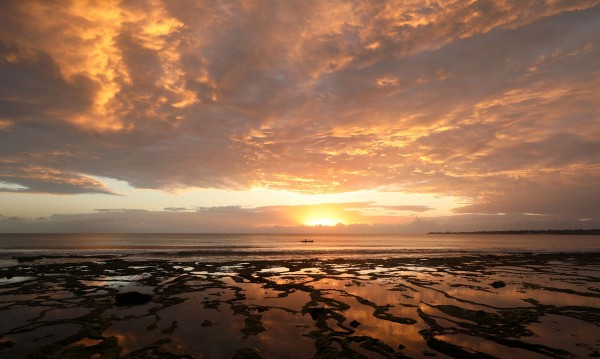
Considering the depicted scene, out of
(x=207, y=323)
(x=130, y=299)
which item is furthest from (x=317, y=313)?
(x=130, y=299)

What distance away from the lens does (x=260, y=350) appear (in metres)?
11.7

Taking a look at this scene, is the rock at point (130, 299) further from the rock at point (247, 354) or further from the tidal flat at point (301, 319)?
the rock at point (247, 354)

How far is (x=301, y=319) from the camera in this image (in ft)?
51.6

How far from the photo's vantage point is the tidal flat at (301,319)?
1169 cm

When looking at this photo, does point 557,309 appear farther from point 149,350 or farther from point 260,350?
point 149,350

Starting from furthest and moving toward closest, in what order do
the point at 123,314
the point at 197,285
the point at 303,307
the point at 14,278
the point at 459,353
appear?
the point at 14,278, the point at 197,285, the point at 303,307, the point at 123,314, the point at 459,353

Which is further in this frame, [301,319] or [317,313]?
[317,313]

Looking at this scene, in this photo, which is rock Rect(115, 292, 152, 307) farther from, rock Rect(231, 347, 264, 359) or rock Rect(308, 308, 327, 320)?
rock Rect(231, 347, 264, 359)

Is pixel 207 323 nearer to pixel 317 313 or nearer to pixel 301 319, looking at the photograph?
pixel 301 319

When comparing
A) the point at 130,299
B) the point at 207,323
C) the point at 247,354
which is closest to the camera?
the point at 247,354

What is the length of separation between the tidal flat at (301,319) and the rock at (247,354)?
0.12 feet

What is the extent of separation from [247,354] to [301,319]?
5366mm

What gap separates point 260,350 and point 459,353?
685 centimetres

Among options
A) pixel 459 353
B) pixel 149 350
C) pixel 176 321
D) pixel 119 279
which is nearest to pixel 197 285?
pixel 119 279
